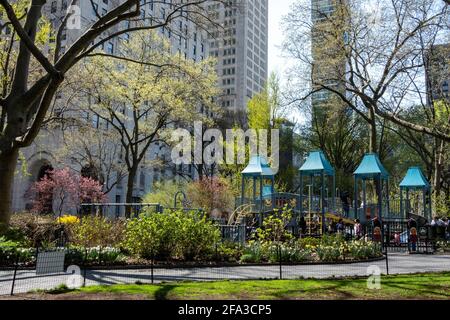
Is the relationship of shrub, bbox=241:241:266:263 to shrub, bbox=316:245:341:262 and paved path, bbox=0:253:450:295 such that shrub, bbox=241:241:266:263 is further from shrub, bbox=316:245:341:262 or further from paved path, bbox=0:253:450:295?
shrub, bbox=316:245:341:262

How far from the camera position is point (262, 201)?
30000 millimetres

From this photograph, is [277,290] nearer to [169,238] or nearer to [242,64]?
[169,238]

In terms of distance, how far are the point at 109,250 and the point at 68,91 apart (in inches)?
706

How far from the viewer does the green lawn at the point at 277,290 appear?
8297mm

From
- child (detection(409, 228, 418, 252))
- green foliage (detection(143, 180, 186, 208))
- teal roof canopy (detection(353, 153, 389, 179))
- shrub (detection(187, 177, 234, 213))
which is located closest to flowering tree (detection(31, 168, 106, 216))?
green foliage (detection(143, 180, 186, 208))

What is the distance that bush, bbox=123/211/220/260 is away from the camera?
1472 cm

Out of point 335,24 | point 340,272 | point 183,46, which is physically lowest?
point 340,272

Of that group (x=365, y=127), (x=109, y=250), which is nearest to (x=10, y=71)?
(x=109, y=250)

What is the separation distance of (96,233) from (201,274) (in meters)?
5.72

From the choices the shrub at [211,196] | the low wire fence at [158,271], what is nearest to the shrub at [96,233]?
the low wire fence at [158,271]

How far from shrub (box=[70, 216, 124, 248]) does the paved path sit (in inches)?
137

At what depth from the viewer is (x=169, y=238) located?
48.4ft

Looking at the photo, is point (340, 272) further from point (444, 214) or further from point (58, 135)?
point (58, 135)
